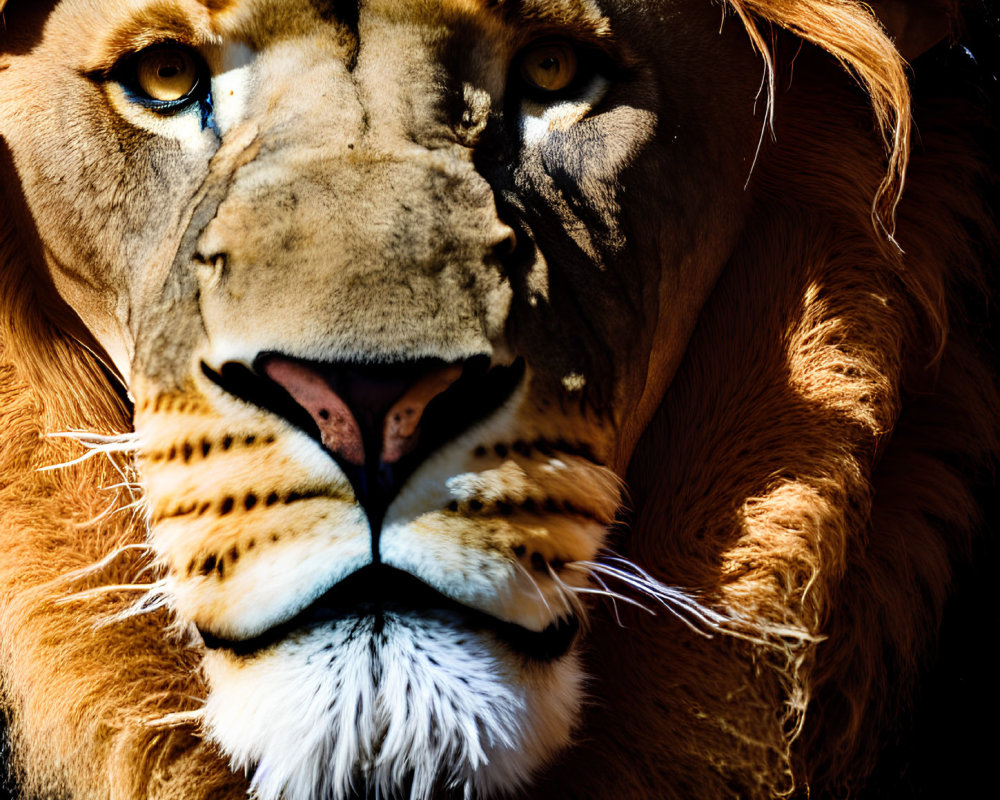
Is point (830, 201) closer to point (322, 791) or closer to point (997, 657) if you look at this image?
point (997, 657)

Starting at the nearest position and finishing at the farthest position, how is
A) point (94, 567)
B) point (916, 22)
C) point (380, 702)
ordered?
point (380, 702) < point (94, 567) < point (916, 22)

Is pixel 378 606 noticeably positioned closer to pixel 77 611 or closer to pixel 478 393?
pixel 478 393

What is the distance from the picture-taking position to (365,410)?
3.62 feet

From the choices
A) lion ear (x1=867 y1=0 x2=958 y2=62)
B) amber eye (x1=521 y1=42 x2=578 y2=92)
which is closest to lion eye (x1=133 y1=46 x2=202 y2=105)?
amber eye (x1=521 y1=42 x2=578 y2=92)

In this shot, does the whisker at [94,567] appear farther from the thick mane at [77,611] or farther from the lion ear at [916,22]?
the lion ear at [916,22]

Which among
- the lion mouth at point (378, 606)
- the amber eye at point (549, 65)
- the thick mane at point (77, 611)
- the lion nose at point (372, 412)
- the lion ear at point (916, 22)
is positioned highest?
the lion ear at point (916, 22)

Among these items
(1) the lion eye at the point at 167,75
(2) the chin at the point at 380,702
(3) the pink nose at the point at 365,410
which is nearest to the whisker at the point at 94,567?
(2) the chin at the point at 380,702

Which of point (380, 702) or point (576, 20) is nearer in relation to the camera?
point (380, 702)

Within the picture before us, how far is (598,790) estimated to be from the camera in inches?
56.0

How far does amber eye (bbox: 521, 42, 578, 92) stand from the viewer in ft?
4.70

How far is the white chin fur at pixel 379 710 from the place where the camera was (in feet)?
3.59

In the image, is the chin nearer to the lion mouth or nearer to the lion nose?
the lion mouth

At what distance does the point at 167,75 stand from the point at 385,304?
525 millimetres

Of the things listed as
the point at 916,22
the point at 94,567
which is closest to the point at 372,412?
the point at 94,567
